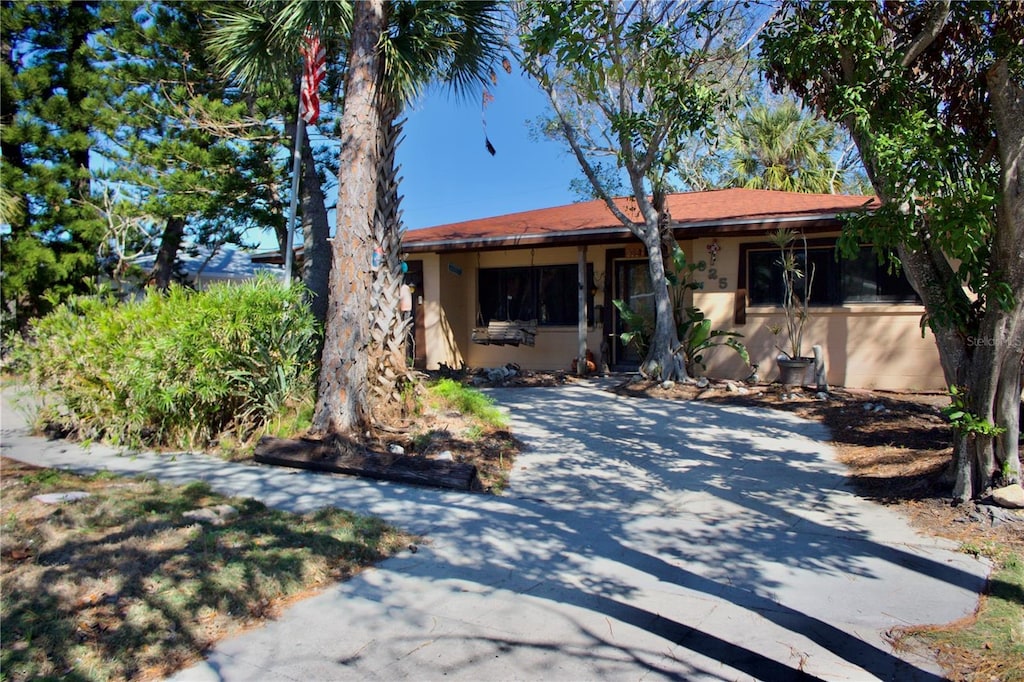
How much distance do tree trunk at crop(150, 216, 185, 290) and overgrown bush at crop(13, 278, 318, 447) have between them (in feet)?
24.2

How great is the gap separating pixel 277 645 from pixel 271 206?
38.8 ft

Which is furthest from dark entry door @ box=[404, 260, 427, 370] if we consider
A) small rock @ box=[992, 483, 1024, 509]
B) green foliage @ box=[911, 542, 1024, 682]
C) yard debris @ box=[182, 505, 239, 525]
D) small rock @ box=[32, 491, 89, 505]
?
green foliage @ box=[911, 542, 1024, 682]

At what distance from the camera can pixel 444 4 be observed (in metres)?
9.07

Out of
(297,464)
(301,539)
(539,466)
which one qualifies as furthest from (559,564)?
(297,464)

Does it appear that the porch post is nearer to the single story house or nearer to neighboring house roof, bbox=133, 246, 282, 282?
the single story house

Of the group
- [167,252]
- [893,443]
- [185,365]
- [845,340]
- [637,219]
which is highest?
[637,219]

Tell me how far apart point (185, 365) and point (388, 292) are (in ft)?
7.68

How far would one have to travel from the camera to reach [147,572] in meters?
4.27

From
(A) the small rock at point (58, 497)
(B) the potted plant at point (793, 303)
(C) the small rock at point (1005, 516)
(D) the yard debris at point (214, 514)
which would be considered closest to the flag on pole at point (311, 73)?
(A) the small rock at point (58, 497)

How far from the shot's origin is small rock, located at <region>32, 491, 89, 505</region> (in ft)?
18.8

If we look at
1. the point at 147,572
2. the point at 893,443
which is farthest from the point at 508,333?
the point at 147,572

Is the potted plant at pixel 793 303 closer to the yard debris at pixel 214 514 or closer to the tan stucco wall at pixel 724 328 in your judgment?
the tan stucco wall at pixel 724 328

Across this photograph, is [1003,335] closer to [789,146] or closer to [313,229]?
[313,229]

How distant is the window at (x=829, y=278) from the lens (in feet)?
39.1
